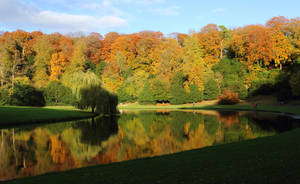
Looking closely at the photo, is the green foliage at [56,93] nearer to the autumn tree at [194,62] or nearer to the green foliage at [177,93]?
the green foliage at [177,93]

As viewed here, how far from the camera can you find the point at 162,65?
65.8 metres

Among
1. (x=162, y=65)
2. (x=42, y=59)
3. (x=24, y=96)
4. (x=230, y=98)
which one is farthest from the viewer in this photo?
(x=42, y=59)

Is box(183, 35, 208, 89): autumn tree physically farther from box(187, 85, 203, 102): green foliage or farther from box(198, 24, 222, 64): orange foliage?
box(198, 24, 222, 64): orange foliage

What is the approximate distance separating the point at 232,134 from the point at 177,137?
425 cm

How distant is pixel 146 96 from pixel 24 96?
26992 mm

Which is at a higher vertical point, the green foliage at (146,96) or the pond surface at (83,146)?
the green foliage at (146,96)

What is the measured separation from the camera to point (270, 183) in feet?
20.3

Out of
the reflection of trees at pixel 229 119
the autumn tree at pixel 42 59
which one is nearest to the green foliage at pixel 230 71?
the reflection of trees at pixel 229 119

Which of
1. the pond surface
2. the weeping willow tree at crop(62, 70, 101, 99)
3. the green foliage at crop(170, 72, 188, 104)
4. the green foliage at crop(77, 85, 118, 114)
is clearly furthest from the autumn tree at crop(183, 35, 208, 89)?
the pond surface

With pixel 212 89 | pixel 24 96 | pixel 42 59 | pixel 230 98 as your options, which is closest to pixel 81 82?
pixel 24 96

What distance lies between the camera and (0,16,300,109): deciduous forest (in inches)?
2271

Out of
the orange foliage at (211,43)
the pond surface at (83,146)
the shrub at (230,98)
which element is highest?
the orange foliage at (211,43)

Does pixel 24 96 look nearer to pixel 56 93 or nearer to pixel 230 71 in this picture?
pixel 56 93

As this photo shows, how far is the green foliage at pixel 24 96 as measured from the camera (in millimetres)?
54069
